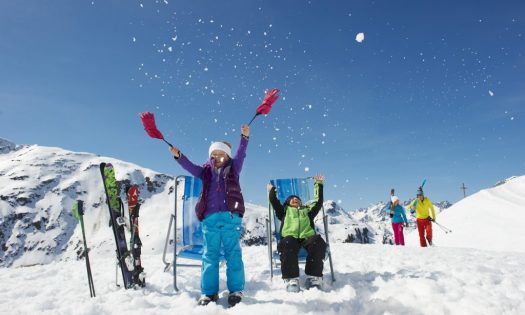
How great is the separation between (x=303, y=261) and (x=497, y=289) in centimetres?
253

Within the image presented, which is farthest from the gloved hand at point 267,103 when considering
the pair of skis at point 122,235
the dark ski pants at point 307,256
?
the pair of skis at point 122,235

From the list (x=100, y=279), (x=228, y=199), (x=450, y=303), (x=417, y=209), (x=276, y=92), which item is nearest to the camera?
(x=450, y=303)

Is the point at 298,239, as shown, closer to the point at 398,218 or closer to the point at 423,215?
the point at 423,215

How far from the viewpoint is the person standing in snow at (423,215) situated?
11406 mm

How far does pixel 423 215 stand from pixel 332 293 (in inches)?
331

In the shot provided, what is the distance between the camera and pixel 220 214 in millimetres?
4457

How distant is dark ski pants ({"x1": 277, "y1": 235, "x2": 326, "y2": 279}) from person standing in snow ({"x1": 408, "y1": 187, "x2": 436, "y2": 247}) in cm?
758

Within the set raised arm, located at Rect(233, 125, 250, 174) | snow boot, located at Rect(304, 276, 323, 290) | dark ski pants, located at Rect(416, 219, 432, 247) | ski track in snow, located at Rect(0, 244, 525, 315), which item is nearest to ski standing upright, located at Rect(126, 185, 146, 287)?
ski track in snow, located at Rect(0, 244, 525, 315)

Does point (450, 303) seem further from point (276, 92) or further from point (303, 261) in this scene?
point (276, 92)

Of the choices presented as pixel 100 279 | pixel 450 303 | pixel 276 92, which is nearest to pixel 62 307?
pixel 100 279

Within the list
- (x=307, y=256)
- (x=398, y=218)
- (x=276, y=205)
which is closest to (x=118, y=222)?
(x=276, y=205)

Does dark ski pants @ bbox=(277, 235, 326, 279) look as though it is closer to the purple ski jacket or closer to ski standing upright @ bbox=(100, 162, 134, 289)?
the purple ski jacket

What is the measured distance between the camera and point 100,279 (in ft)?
20.5

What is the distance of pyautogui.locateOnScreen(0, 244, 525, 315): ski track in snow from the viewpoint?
3.77 metres
